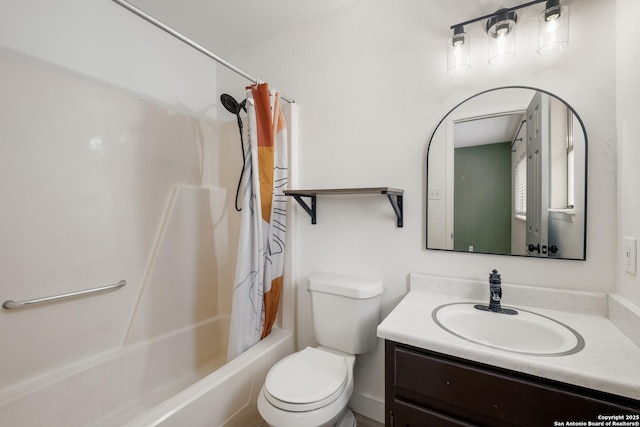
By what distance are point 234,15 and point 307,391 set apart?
2.17m

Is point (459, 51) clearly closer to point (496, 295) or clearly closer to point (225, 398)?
point (496, 295)

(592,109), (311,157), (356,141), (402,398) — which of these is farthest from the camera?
(311,157)

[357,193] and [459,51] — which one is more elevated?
[459,51]

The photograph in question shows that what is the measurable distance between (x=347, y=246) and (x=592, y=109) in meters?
1.27

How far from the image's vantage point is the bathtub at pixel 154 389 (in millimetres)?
1197

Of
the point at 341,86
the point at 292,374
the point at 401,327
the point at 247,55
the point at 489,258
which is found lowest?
the point at 292,374

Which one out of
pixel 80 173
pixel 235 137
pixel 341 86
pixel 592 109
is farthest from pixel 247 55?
pixel 592 109

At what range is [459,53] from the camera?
1.34 meters

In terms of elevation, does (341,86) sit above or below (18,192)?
above

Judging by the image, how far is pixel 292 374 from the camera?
127 centimetres

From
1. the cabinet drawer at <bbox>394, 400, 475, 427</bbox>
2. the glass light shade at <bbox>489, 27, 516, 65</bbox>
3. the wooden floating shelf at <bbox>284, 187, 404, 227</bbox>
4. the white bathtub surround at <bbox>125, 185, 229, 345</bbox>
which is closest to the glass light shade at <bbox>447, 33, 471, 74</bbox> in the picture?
the glass light shade at <bbox>489, 27, 516, 65</bbox>

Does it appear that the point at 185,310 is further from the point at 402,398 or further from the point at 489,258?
the point at 489,258

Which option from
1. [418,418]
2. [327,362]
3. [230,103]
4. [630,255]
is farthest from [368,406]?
[230,103]

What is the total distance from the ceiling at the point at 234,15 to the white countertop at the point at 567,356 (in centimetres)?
181
